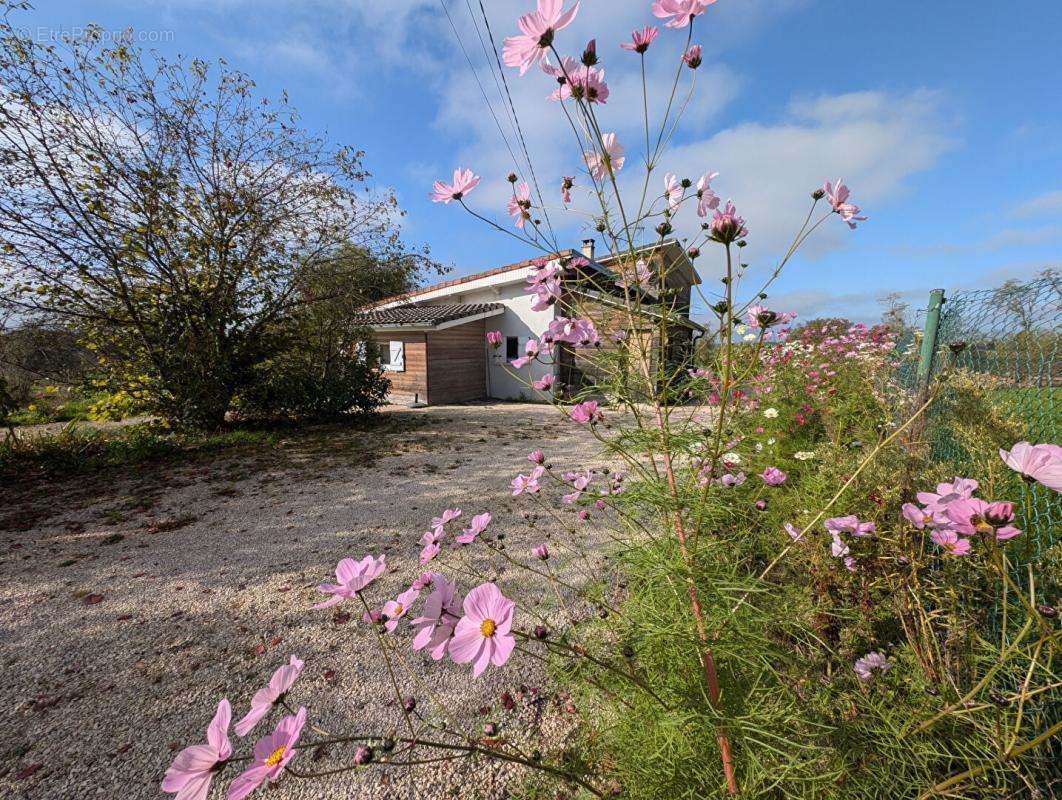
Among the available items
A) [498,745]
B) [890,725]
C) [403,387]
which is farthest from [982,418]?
[403,387]

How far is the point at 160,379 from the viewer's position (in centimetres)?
563

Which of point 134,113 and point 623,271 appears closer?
point 623,271

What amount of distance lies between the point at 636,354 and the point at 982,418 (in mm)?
1489

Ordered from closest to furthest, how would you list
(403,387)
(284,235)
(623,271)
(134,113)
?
1. (623,271)
2. (134,113)
3. (284,235)
4. (403,387)

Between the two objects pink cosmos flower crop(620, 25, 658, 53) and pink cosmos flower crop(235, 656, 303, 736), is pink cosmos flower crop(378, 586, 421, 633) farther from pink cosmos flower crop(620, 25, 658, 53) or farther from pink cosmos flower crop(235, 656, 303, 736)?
pink cosmos flower crop(620, 25, 658, 53)

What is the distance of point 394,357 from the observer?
994 centimetres

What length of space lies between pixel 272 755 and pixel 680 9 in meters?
1.51

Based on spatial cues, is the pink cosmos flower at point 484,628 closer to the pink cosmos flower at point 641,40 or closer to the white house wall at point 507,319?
the pink cosmos flower at point 641,40

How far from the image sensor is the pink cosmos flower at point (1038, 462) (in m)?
0.60

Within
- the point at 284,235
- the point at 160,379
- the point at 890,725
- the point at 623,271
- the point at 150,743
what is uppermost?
the point at 284,235

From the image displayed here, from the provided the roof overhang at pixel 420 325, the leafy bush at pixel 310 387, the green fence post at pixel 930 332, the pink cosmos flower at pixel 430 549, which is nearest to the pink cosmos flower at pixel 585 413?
the pink cosmos flower at pixel 430 549

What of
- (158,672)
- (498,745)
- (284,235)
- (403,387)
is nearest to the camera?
(498,745)

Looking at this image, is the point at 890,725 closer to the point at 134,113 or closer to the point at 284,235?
the point at 284,235

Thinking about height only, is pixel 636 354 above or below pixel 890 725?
above
